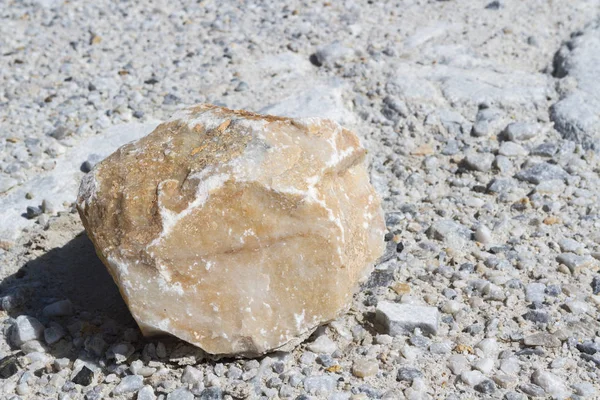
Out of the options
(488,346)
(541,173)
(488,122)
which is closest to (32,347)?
(488,346)

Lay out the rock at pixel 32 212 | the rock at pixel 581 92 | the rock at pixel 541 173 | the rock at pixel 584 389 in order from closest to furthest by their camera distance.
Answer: the rock at pixel 584 389 → the rock at pixel 32 212 → the rock at pixel 541 173 → the rock at pixel 581 92

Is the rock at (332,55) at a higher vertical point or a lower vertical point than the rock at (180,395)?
higher

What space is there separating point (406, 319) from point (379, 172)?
1302 mm

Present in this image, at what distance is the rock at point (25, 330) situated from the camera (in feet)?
9.58

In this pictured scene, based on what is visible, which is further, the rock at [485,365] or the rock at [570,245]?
the rock at [570,245]

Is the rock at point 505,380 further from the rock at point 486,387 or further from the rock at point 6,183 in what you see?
the rock at point 6,183

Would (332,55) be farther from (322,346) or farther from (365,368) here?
(365,368)

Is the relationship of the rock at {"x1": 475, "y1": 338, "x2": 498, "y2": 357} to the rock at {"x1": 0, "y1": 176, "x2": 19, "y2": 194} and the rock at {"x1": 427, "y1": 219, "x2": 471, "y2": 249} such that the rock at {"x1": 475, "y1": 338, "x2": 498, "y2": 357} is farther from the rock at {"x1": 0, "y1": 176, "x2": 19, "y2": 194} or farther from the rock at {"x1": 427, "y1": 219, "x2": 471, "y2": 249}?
the rock at {"x1": 0, "y1": 176, "x2": 19, "y2": 194}

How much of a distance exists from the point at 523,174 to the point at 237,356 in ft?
6.41

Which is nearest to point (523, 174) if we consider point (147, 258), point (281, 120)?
point (281, 120)

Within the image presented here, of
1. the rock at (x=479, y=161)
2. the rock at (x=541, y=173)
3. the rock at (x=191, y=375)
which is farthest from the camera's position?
the rock at (x=479, y=161)

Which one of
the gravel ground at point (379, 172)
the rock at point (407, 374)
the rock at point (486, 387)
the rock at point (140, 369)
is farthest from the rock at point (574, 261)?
the rock at point (140, 369)

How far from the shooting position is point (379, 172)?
406 cm

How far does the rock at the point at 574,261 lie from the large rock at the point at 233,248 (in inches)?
43.0
